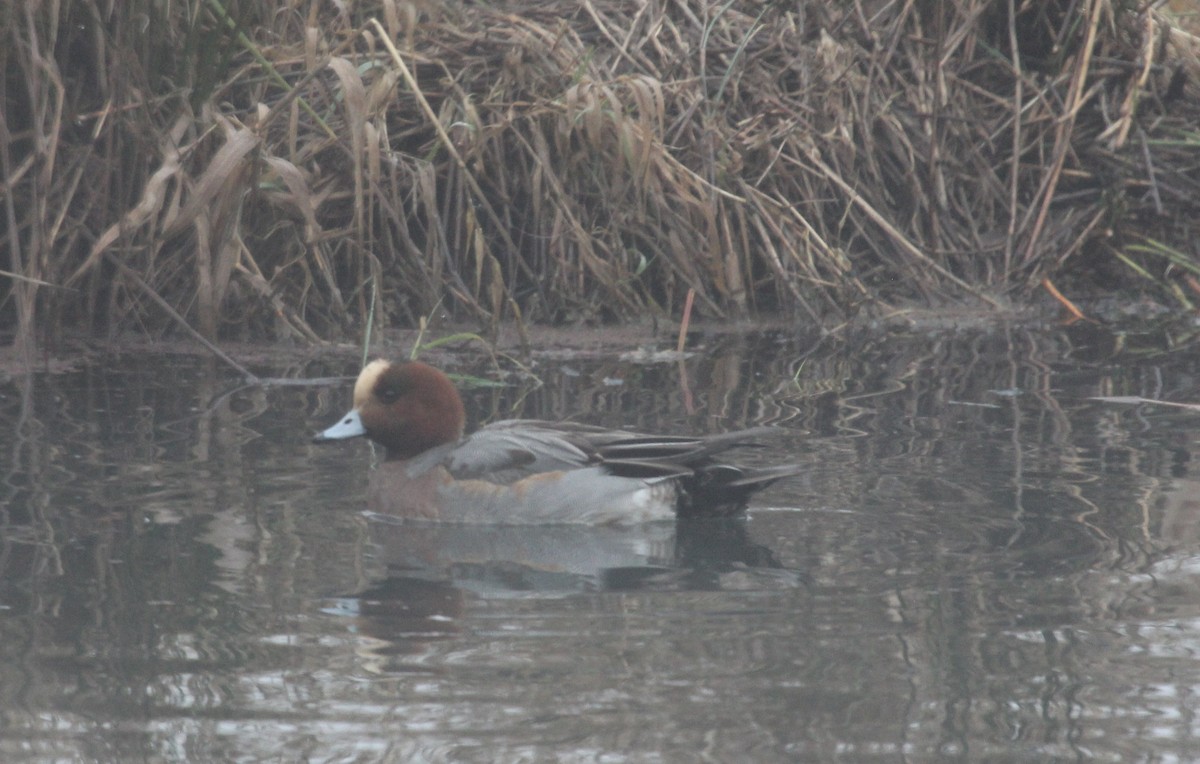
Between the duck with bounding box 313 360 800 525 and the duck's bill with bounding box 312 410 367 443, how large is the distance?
0.5 inches

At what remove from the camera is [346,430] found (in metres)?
4.81

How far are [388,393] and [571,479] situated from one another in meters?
0.65

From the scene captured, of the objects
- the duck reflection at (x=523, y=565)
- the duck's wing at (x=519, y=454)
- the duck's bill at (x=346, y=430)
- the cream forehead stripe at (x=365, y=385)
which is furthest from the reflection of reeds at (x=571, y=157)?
the duck reflection at (x=523, y=565)

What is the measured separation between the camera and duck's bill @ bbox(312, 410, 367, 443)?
479cm

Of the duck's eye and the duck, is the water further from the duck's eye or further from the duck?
the duck's eye

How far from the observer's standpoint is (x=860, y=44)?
841 centimetres

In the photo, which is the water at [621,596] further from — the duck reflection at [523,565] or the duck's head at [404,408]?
the duck's head at [404,408]

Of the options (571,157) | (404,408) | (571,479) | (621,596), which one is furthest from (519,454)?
(571,157)

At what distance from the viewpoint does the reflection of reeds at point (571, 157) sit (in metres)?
6.20

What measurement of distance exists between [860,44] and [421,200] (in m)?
2.50

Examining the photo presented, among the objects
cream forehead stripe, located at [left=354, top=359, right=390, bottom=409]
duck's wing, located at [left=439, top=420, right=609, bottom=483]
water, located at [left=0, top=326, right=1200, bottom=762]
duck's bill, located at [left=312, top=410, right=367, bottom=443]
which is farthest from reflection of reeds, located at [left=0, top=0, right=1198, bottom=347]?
duck's wing, located at [left=439, top=420, right=609, bottom=483]

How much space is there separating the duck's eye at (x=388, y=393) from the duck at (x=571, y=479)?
0.64 feet

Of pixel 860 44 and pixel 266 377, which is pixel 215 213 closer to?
pixel 266 377

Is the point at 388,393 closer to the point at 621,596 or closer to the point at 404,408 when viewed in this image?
the point at 404,408
